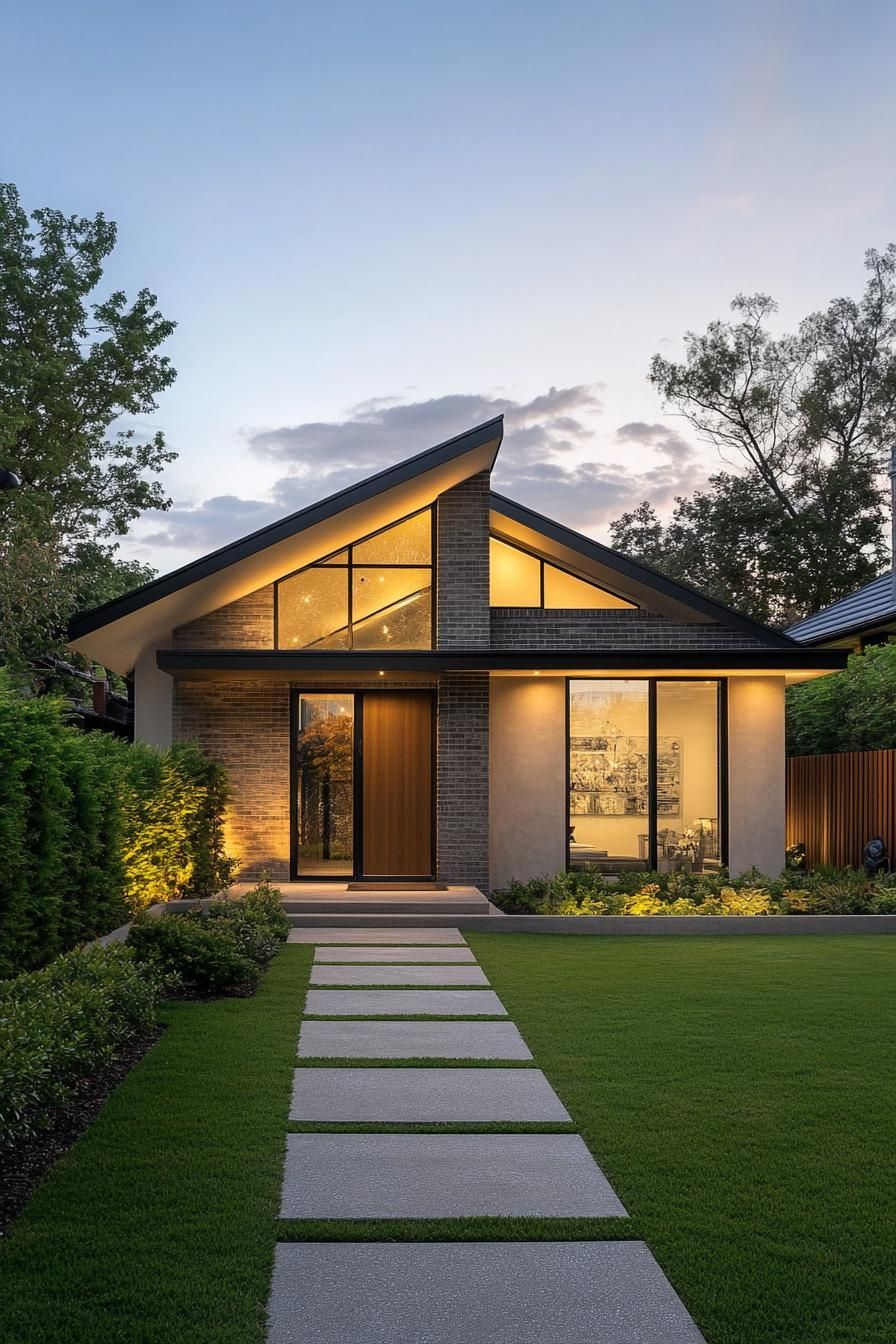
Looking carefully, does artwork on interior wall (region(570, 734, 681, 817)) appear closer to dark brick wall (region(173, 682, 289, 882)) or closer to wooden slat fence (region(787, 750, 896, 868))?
wooden slat fence (region(787, 750, 896, 868))

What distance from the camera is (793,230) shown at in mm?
19438

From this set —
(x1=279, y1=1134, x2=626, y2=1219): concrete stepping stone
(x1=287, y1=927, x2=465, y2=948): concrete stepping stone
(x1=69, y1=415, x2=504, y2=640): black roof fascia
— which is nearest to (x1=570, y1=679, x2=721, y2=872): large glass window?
(x1=287, y1=927, x2=465, y2=948): concrete stepping stone

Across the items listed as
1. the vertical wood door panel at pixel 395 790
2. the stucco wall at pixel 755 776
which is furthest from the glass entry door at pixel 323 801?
the stucco wall at pixel 755 776

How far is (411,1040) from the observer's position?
23.7 ft

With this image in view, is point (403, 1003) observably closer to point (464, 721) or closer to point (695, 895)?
point (695, 895)

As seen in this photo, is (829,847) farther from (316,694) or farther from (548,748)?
(316,694)

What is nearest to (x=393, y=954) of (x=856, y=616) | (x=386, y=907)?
(x=386, y=907)

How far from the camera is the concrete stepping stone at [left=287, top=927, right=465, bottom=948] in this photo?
11609 mm

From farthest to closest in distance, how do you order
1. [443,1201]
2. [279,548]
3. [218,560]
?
[279,548]
[218,560]
[443,1201]

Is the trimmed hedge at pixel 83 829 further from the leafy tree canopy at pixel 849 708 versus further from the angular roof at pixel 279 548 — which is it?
the leafy tree canopy at pixel 849 708

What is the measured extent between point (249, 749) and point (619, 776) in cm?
489

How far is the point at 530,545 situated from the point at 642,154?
5.45m

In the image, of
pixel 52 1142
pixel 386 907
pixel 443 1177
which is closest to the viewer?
pixel 443 1177

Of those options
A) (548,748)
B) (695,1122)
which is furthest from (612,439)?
(695,1122)
